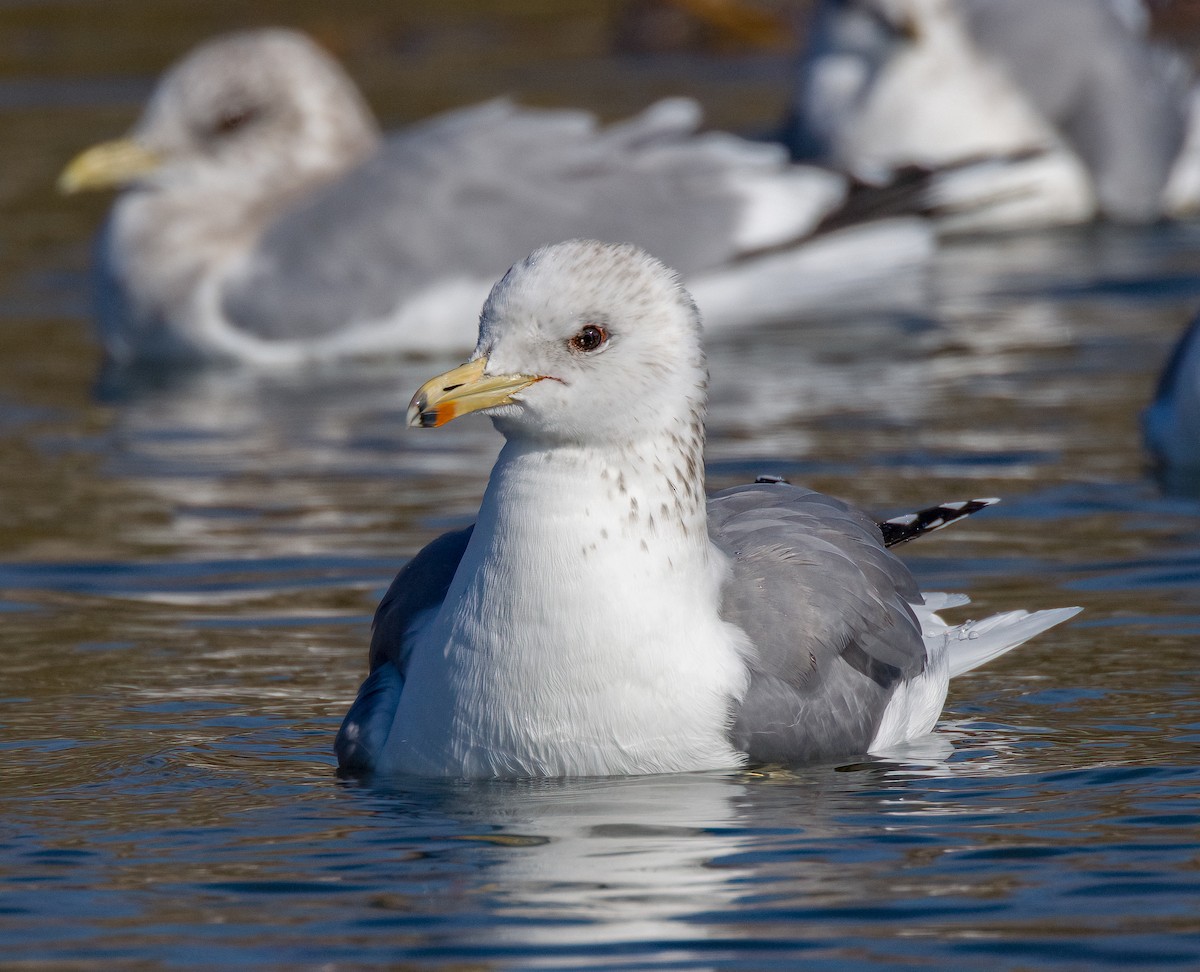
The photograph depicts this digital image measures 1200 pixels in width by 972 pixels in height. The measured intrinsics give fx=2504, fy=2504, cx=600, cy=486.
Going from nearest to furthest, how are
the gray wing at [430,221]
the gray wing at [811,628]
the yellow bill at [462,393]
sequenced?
the yellow bill at [462,393] → the gray wing at [811,628] → the gray wing at [430,221]

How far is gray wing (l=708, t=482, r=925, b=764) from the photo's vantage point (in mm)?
5582

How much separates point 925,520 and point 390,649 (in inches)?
59.1

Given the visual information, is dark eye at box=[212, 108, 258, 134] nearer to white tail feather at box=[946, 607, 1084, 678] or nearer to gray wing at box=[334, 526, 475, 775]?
gray wing at box=[334, 526, 475, 775]

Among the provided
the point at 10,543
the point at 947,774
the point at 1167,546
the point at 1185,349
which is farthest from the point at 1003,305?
the point at 947,774

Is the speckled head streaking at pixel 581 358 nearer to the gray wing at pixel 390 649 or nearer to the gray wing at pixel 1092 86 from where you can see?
the gray wing at pixel 390 649

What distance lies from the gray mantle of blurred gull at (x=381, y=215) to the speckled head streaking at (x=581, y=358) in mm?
6339

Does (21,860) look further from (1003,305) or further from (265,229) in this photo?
(1003,305)

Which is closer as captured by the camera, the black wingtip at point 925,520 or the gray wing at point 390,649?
the gray wing at point 390,649

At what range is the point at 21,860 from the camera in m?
5.13

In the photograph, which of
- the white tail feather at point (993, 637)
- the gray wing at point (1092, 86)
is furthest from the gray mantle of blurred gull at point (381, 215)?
the white tail feather at point (993, 637)

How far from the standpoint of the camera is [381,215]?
11820mm

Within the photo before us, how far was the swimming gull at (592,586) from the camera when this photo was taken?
5.37 meters

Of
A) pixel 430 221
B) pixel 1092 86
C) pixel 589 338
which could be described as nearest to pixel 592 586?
pixel 589 338

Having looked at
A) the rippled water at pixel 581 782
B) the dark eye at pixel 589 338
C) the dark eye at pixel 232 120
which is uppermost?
the dark eye at pixel 232 120
